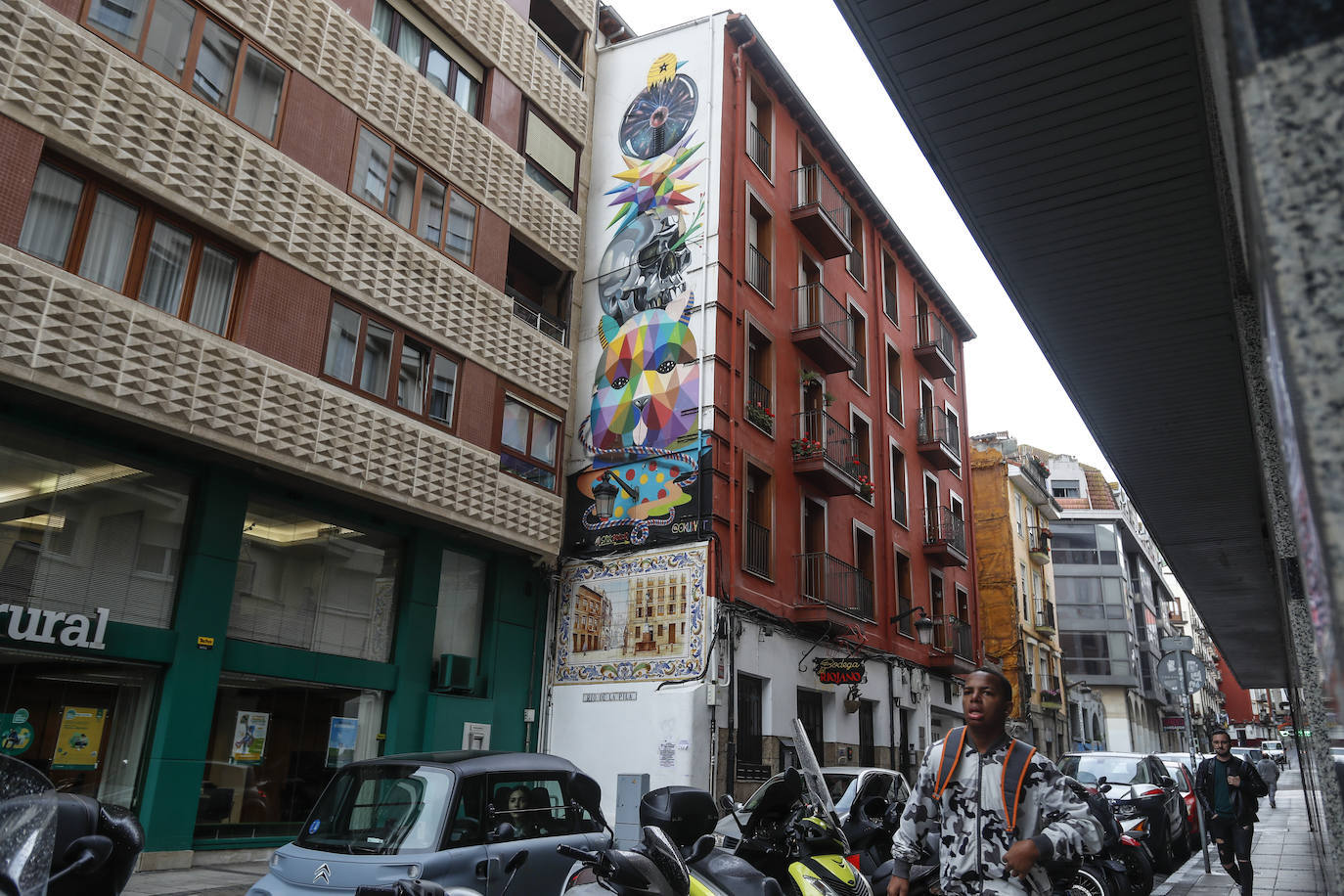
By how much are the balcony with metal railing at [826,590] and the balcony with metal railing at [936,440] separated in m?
8.08

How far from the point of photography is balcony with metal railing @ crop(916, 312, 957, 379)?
103 ft

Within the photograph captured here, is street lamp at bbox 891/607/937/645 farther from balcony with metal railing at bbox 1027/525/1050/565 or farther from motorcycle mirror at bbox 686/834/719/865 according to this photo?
motorcycle mirror at bbox 686/834/719/865

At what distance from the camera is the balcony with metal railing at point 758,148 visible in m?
22.9

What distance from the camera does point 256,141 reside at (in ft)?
46.4

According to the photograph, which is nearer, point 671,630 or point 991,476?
point 671,630

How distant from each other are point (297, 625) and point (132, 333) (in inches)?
198

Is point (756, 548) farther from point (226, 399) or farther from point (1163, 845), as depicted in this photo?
point (226, 399)

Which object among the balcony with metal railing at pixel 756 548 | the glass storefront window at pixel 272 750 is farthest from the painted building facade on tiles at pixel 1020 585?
the glass storefront window at pixel 272 750

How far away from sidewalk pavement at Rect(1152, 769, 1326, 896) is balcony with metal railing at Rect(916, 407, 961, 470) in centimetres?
1336

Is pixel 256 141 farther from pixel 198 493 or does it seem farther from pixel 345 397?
pixel 198 493

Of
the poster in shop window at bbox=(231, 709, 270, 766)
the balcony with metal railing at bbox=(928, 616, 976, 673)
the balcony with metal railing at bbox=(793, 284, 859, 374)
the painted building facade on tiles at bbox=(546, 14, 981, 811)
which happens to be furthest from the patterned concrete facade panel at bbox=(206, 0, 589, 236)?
the balcony with metal railing at bbox=(928, 616, 976, 673)

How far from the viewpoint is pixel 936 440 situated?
30.7 metres

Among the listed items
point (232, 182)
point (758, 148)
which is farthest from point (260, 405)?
point (758, 148)

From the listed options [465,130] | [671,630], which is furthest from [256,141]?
[671,630]
